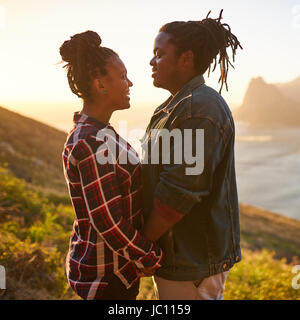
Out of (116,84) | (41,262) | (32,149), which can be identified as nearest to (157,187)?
(116,84)

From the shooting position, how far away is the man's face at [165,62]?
219 centimetres

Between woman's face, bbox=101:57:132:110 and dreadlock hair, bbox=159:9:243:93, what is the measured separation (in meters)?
0.40

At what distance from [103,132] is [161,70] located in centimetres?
62

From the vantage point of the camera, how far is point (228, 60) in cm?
246

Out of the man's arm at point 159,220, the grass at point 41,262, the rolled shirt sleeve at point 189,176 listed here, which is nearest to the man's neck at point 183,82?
the rolled shirt sleeve at point 189,176

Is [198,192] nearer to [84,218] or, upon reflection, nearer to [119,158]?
[119,158]

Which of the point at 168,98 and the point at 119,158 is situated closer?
the point at 119,158

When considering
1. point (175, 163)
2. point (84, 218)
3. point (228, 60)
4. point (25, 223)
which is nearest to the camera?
point (175, 163)

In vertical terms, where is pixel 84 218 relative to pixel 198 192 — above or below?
below

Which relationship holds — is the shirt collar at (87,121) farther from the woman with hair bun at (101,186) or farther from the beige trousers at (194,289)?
the beige trousers at (194,289)

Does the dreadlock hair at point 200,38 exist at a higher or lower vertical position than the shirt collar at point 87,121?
higher

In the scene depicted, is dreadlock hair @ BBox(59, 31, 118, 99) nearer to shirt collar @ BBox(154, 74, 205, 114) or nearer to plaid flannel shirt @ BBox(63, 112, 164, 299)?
plaid flannel shirt @ BBox(63, 112, 164, 299)
